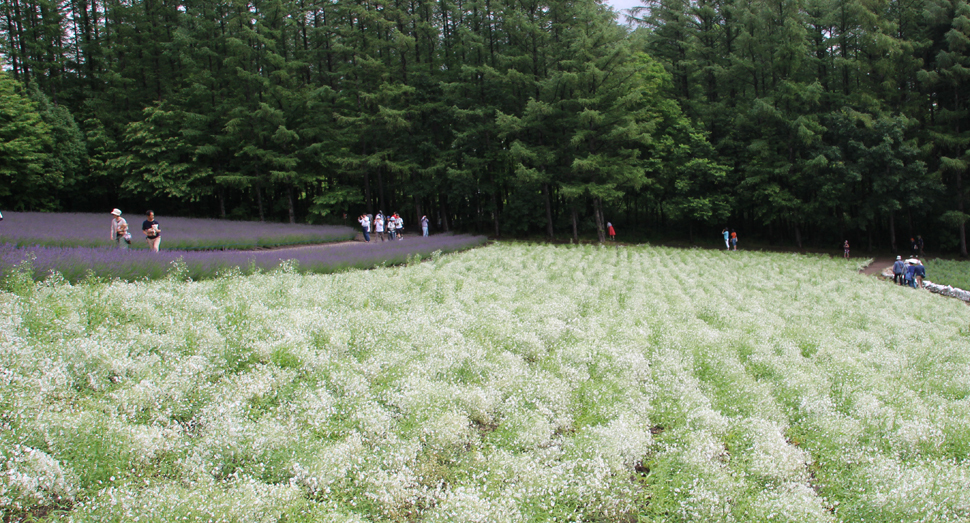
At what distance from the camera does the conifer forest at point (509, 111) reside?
114ft

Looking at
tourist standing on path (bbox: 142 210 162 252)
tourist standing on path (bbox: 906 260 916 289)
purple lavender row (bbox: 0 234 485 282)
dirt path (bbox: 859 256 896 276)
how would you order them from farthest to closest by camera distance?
dirt path (bbox: 859 256 896 276) → tourist standing on path (bbox: 906 260 916 289) → tourist standing on path (bbox: 142 210 162 252) → purple lavender row (bbox: 0 234 485 282)

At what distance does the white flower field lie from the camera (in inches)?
142

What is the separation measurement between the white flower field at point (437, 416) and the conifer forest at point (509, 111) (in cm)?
2620

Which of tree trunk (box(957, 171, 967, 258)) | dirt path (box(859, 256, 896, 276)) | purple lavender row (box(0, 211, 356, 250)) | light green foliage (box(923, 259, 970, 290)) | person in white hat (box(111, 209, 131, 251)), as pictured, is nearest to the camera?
person in white hat (box(111, 209, 131, 251))

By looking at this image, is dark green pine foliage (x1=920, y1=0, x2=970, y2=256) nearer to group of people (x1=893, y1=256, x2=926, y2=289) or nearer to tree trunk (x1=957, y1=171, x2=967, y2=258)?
tree trunk (x1=957, y1=171, x2=967, y2=258)

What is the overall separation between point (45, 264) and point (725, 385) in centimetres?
1079

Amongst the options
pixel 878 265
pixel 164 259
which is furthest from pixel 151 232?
pixel 878 265

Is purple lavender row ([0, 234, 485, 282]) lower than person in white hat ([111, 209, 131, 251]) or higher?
lower

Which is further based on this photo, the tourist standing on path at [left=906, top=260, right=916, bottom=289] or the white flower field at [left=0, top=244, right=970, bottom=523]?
the tourist standing on path at [left=906, top=260, right=916, bottom=289]

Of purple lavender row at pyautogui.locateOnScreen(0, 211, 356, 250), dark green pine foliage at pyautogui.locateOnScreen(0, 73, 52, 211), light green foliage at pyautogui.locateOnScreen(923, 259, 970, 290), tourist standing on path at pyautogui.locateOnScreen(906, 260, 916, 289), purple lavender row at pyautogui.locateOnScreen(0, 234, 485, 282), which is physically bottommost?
light green foliage at pyautogui.locateOnScreen(923, 259, 970, 290)

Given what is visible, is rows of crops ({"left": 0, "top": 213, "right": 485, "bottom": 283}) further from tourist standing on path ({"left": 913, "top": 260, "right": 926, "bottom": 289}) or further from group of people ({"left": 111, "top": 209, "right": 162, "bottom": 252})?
tourist standing on path ({"left": 913, "top": 260, "right": 926, "bottom": 289})

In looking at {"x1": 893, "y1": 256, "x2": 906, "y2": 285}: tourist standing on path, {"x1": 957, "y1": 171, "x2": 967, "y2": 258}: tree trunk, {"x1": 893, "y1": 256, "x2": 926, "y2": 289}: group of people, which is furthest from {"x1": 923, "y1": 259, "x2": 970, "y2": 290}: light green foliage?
{"x1": 957, "y1": 171, "x2": 967, "y2": 258}: tree trunk

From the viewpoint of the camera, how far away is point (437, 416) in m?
4.64

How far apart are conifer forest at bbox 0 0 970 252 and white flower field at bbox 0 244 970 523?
2620 cm
